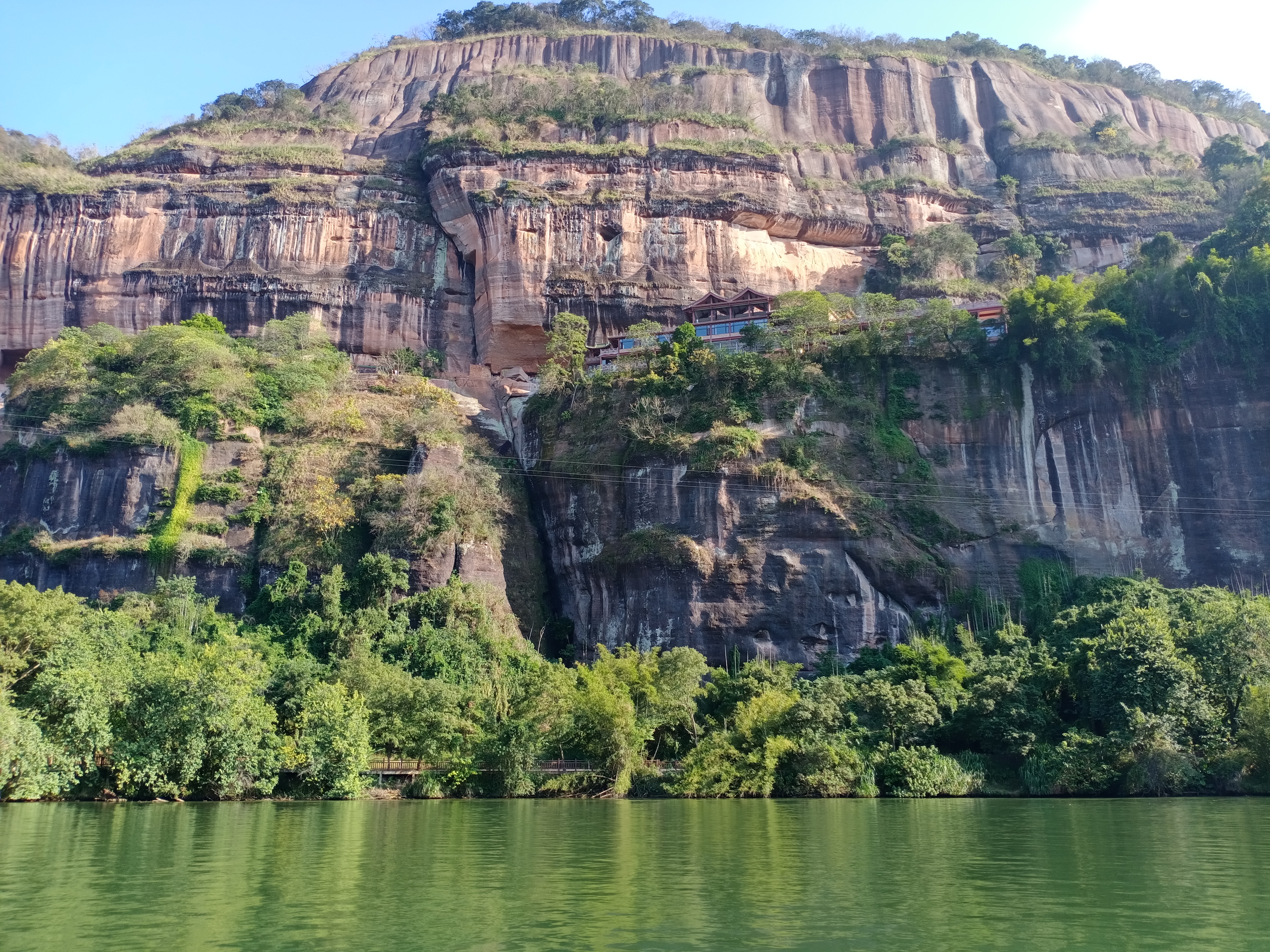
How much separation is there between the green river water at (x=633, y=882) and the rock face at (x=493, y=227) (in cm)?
3298

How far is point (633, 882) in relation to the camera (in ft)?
45.8

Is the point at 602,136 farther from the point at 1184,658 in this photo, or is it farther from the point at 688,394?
the point at 1184,658

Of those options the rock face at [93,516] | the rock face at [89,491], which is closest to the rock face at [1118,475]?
the rock face at [93,516]

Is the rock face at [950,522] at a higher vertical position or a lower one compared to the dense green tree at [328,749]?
higher

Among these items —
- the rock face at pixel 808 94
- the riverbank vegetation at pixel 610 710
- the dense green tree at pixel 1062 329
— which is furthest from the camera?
the rock face at pixel 808 94

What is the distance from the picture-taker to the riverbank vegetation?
2577 cm

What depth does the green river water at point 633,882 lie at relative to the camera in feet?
34.8

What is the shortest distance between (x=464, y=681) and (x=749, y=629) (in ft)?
31.3

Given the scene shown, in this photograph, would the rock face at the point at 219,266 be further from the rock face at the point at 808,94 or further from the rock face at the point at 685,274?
the rock face at the point at 808,94

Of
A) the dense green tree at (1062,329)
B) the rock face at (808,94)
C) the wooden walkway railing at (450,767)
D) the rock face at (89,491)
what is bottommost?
the wooden walkway railing at (450,767)

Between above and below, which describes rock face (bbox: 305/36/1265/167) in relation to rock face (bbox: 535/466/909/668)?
above

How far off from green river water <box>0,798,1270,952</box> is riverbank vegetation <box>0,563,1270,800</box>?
3.34 meters

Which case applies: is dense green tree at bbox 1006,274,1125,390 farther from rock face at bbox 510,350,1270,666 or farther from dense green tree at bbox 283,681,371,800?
dense green tree at bbox 283,681,371,800

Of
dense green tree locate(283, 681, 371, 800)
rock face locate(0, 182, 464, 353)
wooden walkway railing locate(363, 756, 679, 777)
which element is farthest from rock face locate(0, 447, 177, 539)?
dense green tree locate(283, 681, 371, 800)
